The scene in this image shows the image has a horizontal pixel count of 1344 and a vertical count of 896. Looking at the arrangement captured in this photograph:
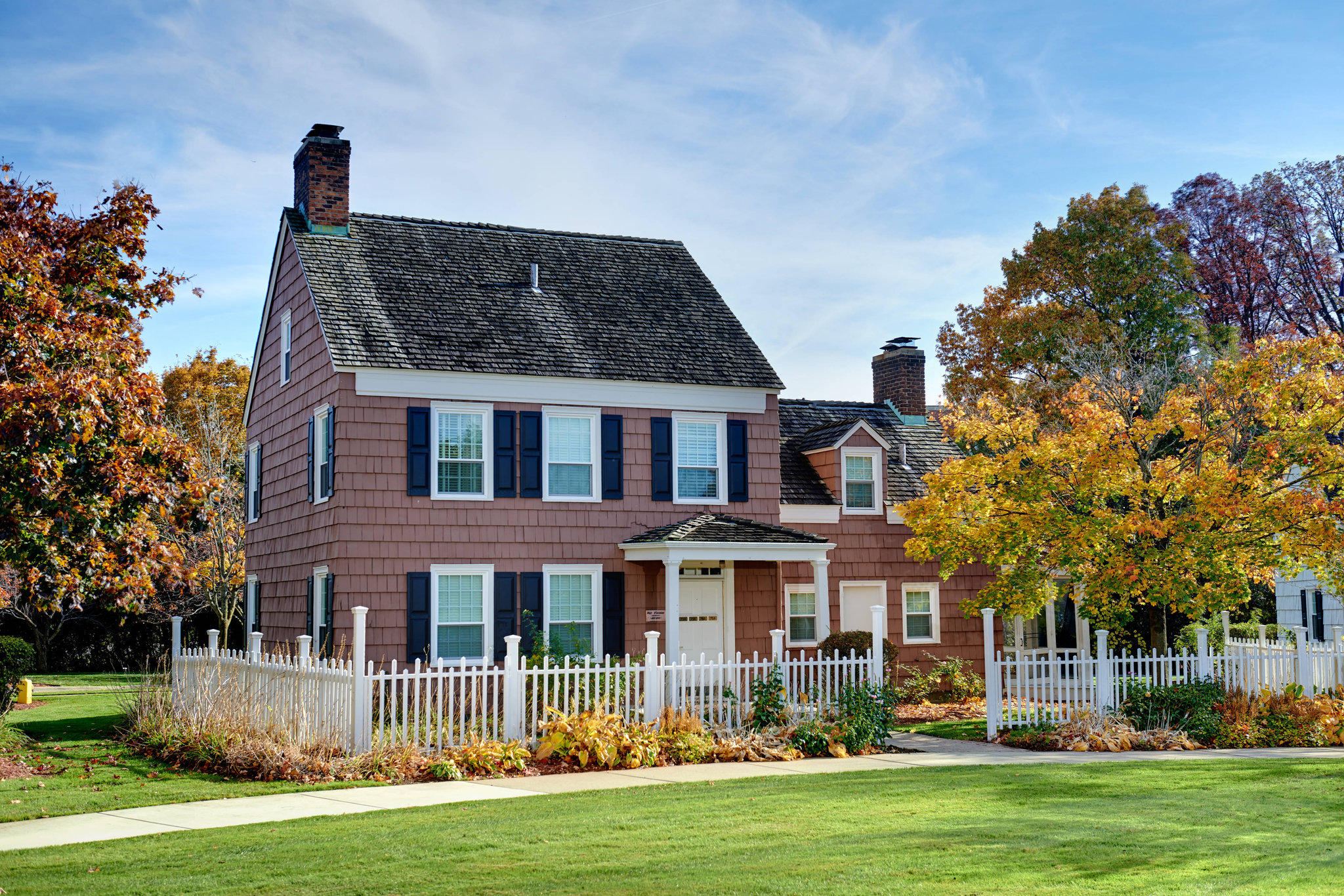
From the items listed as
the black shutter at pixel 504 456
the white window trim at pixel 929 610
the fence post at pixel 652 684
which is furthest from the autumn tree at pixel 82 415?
the white window trim at pixel 929 610

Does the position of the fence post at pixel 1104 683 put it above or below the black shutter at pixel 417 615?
below

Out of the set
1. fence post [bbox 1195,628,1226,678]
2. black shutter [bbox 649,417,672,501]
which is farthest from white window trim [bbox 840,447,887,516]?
fence post [bbox 1195,628,1226,678]

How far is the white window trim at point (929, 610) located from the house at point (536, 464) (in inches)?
1.7

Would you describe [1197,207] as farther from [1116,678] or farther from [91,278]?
[91,278]

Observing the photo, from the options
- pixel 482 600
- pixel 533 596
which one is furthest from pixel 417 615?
pixel 533 596

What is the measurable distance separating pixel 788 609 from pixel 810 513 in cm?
197

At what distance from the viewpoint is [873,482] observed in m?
26.1

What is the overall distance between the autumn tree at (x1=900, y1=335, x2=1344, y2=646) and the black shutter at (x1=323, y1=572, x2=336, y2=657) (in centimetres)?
994

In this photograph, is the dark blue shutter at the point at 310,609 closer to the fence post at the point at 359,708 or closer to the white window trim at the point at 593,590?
the white window trim at the point at 593,590

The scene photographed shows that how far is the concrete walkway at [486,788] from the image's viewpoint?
1062 cm

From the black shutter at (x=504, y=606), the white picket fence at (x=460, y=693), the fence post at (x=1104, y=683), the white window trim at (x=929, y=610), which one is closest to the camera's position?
the white picket fence at (x=460, y=693)

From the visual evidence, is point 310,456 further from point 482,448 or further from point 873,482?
point 873,482

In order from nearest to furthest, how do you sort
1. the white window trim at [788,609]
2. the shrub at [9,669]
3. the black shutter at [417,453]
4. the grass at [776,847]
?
1. the grass at [776,847]
2. the shrub at [9,669]
3. the black shutter at [417,453]
4. the white window trim at [788,609]

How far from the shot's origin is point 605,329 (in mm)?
23734
